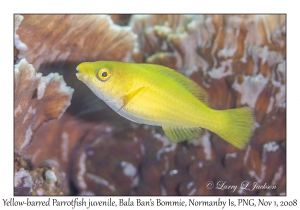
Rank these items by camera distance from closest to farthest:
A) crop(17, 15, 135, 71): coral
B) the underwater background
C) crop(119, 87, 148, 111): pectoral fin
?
crop(119, 87, 148, 111): pectoral fin, crop(17, 15, 135, 71): coral, the underwater background

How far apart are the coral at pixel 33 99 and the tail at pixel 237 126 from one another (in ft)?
3.59

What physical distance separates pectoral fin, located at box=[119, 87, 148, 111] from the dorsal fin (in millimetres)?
147

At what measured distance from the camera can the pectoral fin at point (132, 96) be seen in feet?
4.82

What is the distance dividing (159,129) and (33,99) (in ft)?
3.71

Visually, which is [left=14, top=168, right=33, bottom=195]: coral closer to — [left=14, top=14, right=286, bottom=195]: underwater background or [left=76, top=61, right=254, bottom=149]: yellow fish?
[left=14, top=14, right=286, bottom=195]: underwater background

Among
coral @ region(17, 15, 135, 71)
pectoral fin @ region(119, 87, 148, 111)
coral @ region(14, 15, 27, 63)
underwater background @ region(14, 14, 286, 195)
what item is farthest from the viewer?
underwater background @ region(14, 14, 286, 195)

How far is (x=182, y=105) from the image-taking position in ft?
4.96

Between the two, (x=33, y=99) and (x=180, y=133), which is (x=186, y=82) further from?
(x=33, y=99)

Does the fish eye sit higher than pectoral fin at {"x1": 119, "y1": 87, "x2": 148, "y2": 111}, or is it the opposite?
the fish eye

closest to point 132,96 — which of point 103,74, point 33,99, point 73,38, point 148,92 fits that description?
point 148,92

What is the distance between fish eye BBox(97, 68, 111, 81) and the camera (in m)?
1.47

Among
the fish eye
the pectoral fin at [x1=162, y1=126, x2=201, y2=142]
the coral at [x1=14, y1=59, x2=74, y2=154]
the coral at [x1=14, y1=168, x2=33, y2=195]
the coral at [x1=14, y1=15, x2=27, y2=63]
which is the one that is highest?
the coral at [x1=14, y1=15, x2=27, y2=63]

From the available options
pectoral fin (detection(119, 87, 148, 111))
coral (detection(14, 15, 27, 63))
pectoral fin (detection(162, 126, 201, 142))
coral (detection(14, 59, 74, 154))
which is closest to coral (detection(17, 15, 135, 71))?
coral (detection(14, 15, 27, 63))
